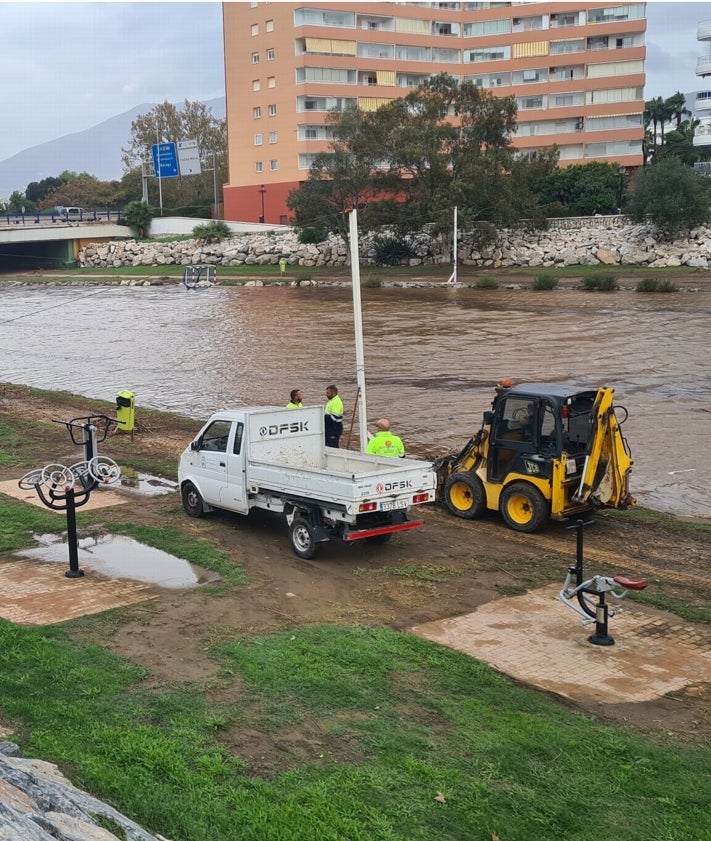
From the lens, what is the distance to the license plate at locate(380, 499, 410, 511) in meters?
12.8

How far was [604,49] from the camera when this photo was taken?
8719 cm

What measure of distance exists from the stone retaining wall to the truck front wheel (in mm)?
54611

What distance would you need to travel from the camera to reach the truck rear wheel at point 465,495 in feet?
50.2

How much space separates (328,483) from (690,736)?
5.71 m

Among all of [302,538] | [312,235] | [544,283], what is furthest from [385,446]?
[312,235]

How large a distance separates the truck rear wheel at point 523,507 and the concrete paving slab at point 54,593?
5575 millimetres

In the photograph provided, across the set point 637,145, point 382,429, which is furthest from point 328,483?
point 637,145

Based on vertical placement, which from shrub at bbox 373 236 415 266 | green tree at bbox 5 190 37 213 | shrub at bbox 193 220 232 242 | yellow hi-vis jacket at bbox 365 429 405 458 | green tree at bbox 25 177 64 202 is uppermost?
A: green tree at bbox 25 177 64 202

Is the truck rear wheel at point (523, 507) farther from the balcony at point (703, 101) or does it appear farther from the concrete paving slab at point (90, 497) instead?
the balcony at point (703, 101)

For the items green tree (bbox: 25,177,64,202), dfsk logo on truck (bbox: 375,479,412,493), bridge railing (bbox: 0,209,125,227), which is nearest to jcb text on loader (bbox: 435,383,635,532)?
dfsk logo on truck (bbox: 375,479,412,493)

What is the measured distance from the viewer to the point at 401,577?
12680mm

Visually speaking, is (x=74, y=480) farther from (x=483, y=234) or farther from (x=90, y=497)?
(x=483, y=234)

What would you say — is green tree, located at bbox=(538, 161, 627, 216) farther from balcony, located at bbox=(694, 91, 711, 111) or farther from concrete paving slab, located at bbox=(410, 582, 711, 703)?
concrete paving slab, located at bbox=(410, 582, 711, 703)

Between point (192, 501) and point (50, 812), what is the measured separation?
387 inches
